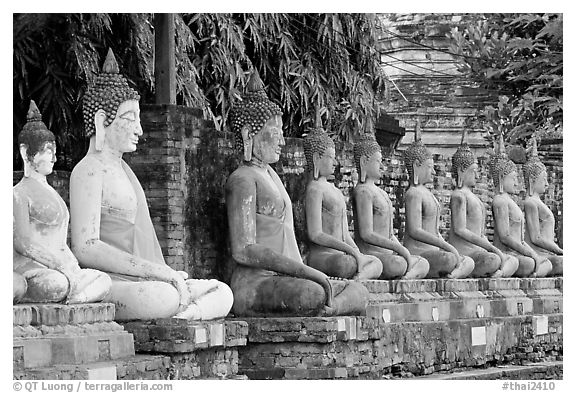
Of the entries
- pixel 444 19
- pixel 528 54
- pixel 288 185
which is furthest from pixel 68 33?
pixel 444 19

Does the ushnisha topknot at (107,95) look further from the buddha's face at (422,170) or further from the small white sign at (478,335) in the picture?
the small white sign at (478,335)

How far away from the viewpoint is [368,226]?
1349 centimetres

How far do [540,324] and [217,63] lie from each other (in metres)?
3.86

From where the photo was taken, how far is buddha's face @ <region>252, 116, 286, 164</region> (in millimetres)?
11906

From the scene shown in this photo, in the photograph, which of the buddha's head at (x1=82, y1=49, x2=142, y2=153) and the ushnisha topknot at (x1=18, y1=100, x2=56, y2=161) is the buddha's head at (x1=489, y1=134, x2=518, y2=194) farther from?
the ushnisha topknot at (x1=18, y1=100, x2=56, y2=161)

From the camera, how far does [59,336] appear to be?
9.05m

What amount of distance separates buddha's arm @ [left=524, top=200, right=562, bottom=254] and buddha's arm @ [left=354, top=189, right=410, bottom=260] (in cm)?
343

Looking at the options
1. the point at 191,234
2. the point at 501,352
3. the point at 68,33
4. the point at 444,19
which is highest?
the point at 444,19

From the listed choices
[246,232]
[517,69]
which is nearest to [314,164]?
[246,232]

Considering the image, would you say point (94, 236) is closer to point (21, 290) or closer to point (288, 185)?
point (21, 290)

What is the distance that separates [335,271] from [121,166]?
262 centimetres

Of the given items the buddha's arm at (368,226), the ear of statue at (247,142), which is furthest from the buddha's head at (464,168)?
the ear of statue at (247,142)

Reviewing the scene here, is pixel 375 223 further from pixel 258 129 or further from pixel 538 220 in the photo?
pixel 538 220
